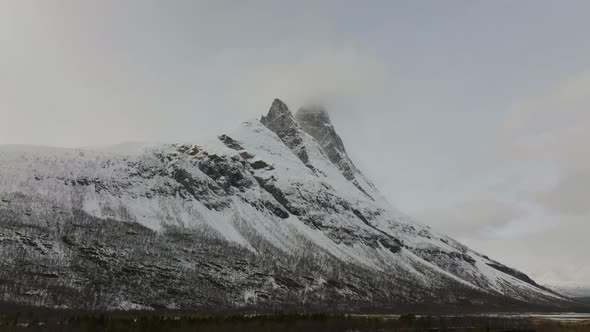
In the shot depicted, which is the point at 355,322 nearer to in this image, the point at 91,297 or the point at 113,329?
the point at 113,329

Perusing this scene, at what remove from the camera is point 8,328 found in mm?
121125

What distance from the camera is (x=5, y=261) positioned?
199 m

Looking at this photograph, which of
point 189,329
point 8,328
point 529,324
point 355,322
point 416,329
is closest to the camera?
point 8,328

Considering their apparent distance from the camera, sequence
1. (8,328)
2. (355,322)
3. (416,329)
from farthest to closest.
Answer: (355,322)
(416,329)
(8,328)

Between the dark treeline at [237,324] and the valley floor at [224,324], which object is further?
the valley floor at [224,324]

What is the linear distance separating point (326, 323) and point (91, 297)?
9208 centimetres

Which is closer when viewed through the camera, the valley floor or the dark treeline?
the dark treeline

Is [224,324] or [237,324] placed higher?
[237,324]

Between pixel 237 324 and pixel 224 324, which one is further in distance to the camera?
pixel 237 324

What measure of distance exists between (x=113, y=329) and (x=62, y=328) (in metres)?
14.3

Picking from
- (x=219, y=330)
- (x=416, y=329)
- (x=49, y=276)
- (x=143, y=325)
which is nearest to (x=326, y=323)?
(x=416, y=329)

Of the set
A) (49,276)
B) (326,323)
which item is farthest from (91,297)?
(326,323)

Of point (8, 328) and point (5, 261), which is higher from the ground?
point (5, 261)

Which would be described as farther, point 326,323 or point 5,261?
point 5,261
